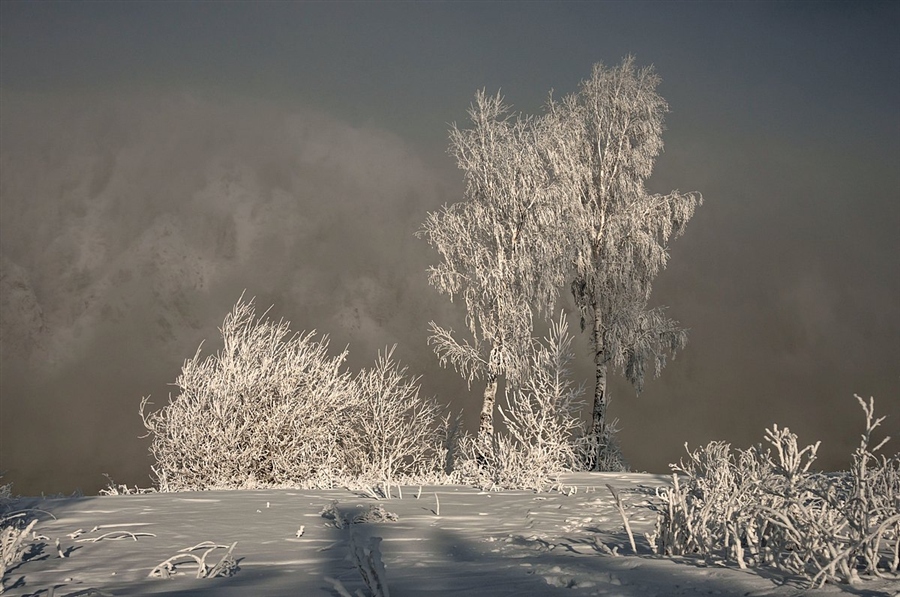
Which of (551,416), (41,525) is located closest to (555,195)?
(551,416)

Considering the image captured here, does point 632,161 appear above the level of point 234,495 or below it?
above

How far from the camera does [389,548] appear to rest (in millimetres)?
5332

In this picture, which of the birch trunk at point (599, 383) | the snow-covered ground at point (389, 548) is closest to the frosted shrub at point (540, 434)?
the snow-covered ground at point (389, 548)

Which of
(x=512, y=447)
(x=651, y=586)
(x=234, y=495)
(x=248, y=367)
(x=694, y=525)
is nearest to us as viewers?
(x=651, y=586)

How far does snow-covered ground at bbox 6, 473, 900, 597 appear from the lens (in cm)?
400

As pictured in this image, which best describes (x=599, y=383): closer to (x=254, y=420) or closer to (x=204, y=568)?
(x=254, y=420)

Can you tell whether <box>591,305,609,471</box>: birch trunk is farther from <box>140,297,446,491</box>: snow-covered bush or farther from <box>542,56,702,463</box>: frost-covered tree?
<box>140,297,446,491</box>: snow-covered bush

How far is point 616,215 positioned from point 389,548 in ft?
52.8

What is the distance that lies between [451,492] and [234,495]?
2269mm

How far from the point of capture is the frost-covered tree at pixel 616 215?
65.6 feet

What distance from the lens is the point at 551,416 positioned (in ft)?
35.5

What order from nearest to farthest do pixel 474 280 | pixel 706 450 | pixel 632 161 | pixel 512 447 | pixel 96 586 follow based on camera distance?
pixel 96 586 < pixel 706 450 < pixel 512 447 < pixel 474 280 < pixel 632 161

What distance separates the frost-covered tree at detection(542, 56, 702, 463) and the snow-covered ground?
11594 millimetres

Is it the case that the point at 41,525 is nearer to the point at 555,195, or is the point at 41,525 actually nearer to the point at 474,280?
the point at 474,280
